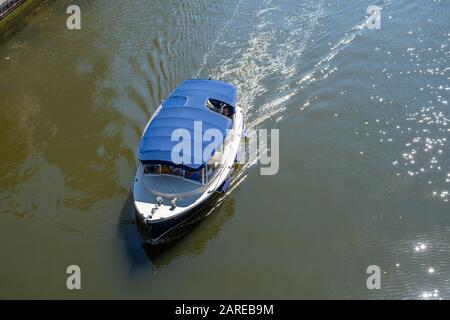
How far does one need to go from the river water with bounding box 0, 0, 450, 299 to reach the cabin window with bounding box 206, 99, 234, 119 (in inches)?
104

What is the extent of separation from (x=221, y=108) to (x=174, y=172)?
4689mm

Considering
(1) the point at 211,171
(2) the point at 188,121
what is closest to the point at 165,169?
(1) the point at 211,171

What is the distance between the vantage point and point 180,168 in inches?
802

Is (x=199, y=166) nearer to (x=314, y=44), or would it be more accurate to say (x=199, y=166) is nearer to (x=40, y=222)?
(x=40, y=222)

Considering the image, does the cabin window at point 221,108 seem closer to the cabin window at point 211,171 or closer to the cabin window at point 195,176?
the cabin window at point 211,171

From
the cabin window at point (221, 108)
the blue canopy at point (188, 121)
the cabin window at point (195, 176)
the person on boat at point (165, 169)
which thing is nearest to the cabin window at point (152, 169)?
the person on boat at point (165, 169)

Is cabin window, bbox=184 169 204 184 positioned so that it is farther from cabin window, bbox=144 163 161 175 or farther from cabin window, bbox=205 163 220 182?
cabin window, bbox=144 163 161 175

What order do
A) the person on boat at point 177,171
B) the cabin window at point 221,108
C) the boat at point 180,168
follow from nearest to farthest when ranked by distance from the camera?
the boat at point 180,168, the person on boat at point 177,171, the cabin window at point 221,108

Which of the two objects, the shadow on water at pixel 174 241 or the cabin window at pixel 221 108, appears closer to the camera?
the shadow on water at pixel 174 241

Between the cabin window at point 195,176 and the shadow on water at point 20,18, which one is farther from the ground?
the shadow on water at point 20,18

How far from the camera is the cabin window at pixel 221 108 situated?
927 inches

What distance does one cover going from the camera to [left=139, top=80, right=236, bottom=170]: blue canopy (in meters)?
20.1
